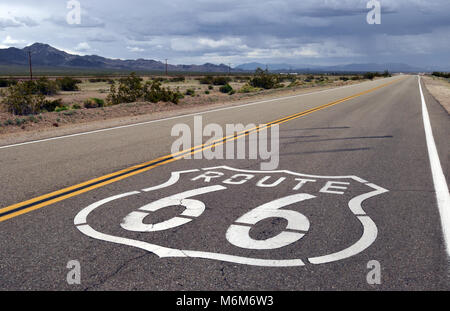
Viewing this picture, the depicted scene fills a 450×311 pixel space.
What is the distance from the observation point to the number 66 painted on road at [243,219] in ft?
13.9

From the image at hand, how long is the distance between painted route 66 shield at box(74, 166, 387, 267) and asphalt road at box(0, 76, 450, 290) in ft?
0.05

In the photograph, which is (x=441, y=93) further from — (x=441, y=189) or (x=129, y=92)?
(x=441, y=189)

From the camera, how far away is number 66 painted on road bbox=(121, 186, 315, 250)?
424 centimetres

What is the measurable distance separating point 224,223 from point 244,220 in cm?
25

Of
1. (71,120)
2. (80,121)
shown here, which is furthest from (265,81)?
(71,120)

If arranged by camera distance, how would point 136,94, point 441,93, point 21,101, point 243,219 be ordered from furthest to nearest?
point 441,93 → point 136,94 → point 21,101 → point 243,219

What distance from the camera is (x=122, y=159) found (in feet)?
27.0

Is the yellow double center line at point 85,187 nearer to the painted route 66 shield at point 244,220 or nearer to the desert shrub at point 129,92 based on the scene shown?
the painted route 66 shield at point 244,220

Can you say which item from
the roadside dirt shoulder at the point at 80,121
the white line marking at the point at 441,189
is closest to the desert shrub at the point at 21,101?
the roadside dirt shoulder at the point at 80,121

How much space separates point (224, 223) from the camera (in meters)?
4.73

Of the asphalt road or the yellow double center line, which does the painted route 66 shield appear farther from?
the yellow double center line
